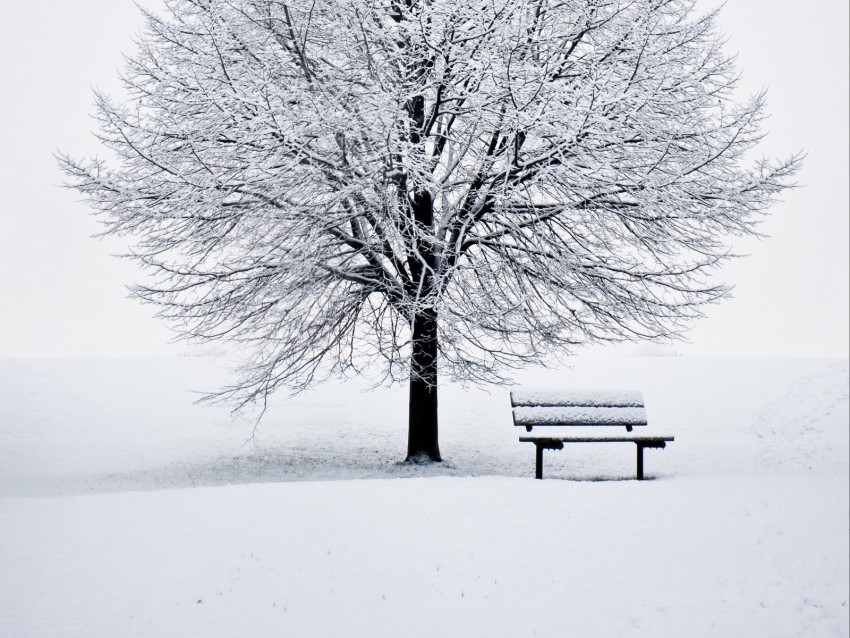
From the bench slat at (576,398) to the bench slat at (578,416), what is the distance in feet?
0.21

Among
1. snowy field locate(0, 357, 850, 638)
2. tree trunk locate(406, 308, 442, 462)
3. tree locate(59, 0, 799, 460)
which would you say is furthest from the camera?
tree trunk locate(406, 308, 442, 462)

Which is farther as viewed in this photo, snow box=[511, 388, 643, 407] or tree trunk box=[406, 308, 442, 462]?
tree trunk box=[406, 308, 442, 462]

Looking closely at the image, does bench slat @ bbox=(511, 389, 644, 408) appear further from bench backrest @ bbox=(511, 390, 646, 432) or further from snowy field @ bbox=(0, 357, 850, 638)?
snowy field @ bbox=(0, 357, 850, 638)

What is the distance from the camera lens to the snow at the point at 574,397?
9859 mm

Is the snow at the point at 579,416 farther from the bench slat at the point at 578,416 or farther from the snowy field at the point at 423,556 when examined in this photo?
the snowy field at the point at 423,556

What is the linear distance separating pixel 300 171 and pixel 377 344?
276 cm

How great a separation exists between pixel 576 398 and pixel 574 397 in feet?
0.11

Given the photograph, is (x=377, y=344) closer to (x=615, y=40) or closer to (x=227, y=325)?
(x=227, y=325)

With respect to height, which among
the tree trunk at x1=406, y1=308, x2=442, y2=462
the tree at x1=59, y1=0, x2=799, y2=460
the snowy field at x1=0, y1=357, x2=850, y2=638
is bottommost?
the snowy field at x1=0, y1=357, x2=850, y2=638

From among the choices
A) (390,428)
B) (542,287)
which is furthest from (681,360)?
(542,287)

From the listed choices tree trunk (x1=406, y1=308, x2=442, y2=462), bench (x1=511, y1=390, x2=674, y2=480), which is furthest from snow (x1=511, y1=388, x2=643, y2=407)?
tree trunk (x1=406, y1=308, x2=442, y2=462)

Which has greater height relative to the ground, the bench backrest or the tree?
the tree

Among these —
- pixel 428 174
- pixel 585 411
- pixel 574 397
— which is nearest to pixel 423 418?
pixel 574 397

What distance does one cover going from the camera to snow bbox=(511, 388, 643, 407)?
32.3 feet
